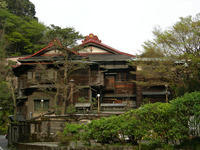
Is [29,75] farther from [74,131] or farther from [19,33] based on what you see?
[19,33]

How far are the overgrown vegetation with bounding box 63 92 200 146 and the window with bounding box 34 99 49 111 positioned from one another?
58.1 feet

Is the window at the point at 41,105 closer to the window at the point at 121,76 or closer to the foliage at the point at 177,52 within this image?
the window at the point at 121,76

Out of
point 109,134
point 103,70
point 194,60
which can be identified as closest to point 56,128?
point 109,134

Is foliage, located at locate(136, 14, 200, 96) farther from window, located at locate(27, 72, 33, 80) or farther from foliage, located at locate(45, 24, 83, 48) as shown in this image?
window, located at locate(27, 72, 33, 80)

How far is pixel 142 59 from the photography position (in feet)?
84.2

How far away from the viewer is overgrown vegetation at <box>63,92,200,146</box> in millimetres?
10383

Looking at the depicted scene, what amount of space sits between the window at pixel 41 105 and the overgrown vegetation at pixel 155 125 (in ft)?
58.1

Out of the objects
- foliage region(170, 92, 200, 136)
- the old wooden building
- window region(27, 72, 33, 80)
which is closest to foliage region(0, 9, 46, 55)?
window region(27, 72, 33, 80)

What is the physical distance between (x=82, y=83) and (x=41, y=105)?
584cm

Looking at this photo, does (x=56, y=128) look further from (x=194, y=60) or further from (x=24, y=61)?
(x=24, y=61)

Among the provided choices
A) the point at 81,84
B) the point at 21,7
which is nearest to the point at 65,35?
the point at 81,84

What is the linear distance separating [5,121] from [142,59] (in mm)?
21741

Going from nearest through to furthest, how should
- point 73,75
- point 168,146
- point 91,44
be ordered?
point 168,146, point 73,75, point 91,44

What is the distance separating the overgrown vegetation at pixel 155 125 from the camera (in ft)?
34.1
